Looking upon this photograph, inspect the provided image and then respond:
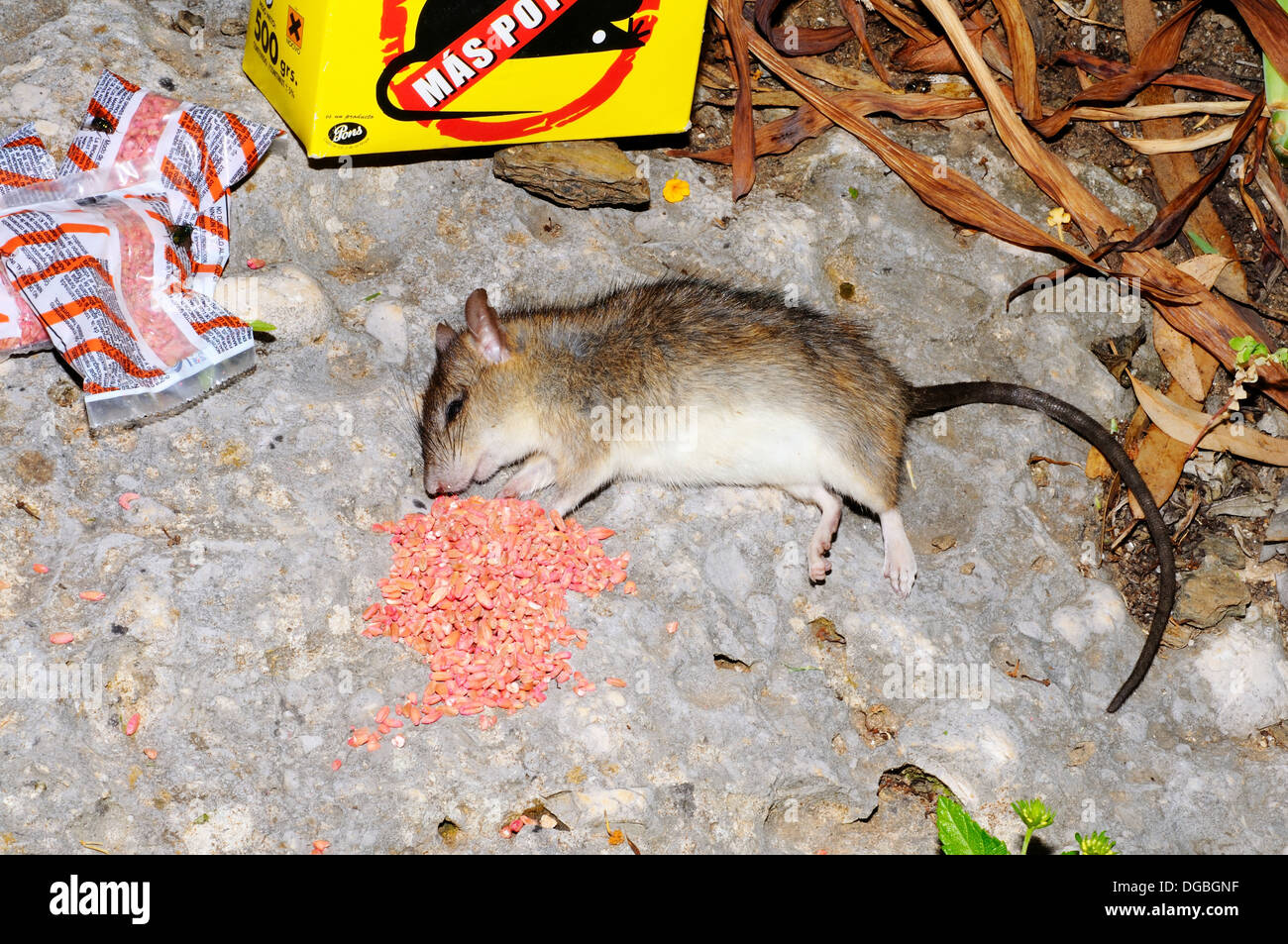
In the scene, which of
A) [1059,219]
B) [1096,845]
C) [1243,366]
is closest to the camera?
[1096,845]

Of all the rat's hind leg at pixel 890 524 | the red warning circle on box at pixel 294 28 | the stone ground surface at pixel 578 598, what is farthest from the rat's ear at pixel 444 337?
the rat's hind leg at pixel 890 524

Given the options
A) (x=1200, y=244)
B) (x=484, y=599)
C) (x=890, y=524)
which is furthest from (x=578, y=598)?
(x=1200, y=244)

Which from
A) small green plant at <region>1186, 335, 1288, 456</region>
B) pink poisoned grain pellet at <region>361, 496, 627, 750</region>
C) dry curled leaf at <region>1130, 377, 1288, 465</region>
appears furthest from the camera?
dry curled leaf at <region>1130, 377, 1288, 465</region>

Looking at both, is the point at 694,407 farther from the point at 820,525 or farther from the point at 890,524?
the point at 890,524

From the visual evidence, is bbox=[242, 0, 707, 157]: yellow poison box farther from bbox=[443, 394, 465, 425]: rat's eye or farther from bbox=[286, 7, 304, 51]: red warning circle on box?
bbox=[443, 394, 465, 425]: rat's eye

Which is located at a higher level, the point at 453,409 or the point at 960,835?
the point at 453,409

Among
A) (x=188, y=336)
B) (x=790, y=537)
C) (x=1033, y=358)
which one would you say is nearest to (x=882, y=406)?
(x=790, y=537)

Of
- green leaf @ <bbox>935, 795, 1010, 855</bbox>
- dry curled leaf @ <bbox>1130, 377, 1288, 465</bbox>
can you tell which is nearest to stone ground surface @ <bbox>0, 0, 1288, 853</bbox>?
dry curled leaf @ <bbox>1130, 377, 1288, 465</bbox>
